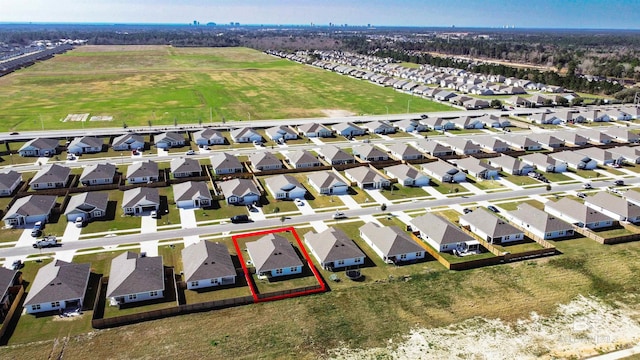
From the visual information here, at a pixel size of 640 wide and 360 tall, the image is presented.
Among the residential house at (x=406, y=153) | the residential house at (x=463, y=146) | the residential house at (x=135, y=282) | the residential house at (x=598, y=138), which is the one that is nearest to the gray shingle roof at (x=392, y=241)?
the residential house at (x=135, y=282)

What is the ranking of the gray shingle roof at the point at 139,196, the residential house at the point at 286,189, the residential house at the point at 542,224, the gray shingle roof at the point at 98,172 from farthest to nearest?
the gray shingle roof at the point at 98,172
the residential house at the point at 286,189
the gray shingle roof at the point at 139,196
the residential house at the point at 542,224

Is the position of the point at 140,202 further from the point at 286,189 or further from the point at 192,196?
the point at 286,189

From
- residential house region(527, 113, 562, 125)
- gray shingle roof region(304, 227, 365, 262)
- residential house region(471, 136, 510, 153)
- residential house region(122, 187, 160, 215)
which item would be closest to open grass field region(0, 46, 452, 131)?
residential house region(527, 113, 562, 125)

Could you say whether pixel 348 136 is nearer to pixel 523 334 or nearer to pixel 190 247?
pixel 190 247

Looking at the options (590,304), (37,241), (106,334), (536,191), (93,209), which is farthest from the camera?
(536,191)

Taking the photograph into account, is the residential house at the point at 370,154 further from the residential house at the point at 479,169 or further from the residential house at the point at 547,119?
the residential house at the point at 547,119

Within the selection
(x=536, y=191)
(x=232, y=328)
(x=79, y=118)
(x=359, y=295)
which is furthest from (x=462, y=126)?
(x=79, y=118)
